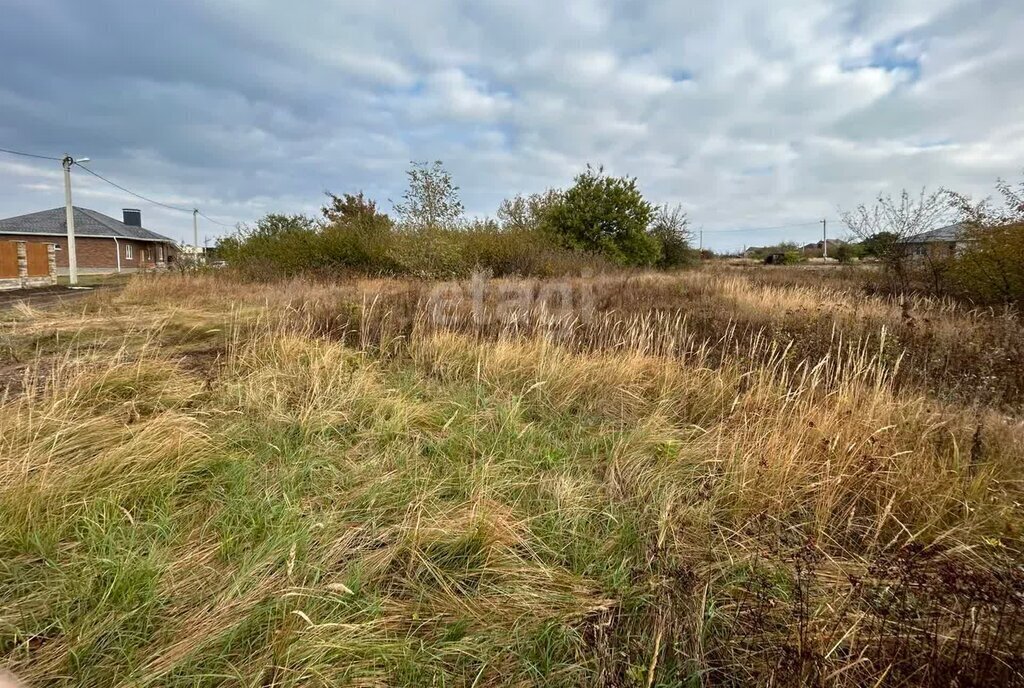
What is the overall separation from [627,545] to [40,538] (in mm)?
2466

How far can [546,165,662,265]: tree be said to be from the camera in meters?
20.7

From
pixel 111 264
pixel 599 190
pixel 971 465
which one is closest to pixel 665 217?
pixel 599 190

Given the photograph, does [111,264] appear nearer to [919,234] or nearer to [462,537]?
[462,537]

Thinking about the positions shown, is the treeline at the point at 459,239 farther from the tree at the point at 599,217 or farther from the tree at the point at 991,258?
the tree at the point at 991,258

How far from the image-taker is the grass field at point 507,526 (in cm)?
143

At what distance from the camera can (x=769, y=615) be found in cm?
158

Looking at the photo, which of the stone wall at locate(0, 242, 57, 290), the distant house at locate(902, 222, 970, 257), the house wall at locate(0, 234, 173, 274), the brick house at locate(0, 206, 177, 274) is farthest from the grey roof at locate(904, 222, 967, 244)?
the house wall at locate(0, 234, 173, 274)

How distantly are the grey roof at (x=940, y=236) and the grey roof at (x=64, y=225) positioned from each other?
4463cm

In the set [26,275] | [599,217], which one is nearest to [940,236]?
[599,217]

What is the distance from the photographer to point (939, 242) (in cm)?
1130

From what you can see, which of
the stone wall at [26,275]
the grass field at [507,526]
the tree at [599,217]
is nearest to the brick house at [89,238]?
the stone wall at [26,275]

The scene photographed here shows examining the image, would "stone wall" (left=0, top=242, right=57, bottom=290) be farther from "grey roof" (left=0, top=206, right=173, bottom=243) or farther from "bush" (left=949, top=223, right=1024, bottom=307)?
"bush" (left=949, top=223, right=1024, bottom=307)

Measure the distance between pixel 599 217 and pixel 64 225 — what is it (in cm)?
3892

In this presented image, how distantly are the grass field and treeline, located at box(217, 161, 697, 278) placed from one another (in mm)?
10026
